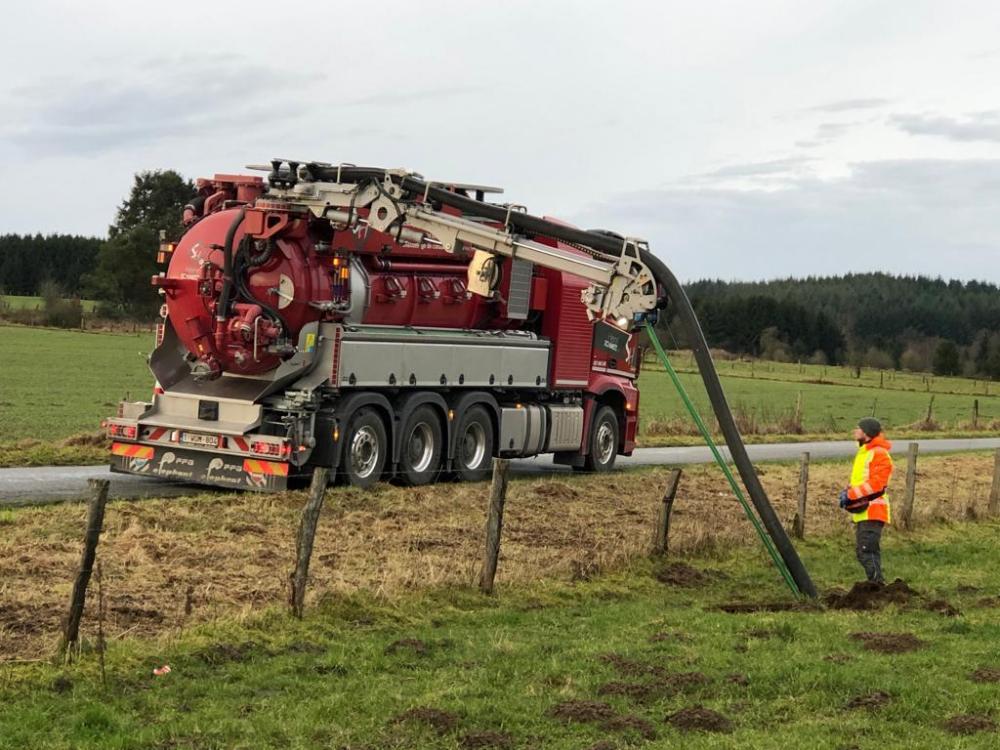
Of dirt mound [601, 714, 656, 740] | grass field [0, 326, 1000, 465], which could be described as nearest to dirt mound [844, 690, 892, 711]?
dirt mound [601, 714, 656, 740]

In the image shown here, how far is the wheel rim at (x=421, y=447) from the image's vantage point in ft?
67.3

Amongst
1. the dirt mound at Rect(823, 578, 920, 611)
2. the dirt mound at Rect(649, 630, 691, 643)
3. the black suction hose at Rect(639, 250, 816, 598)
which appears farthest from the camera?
the black suction hose at Rect(639, 250, 816, 598)

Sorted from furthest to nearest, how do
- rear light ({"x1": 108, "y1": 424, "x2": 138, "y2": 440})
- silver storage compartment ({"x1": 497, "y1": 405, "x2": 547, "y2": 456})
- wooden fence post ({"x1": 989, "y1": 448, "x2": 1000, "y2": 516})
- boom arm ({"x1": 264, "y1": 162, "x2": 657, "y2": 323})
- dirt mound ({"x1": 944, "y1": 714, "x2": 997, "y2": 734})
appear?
silver storage compartment ({"x1": 497, "y1": 405, "x2": 547, "y2": 456})
wooden fence post ({"x1": 989, "y1": 448, "x2": 1000, "y2": 516})
rear light ({"x1": 108, "y1": 424, "x2": 138, "y2": 440})
boom arm ({"x1": 264, "y1": 162, "x2": 657, "y2": 323})
dirt mound ({"x1": 944, "y1": 714, "x2": 997, "y2": 734})

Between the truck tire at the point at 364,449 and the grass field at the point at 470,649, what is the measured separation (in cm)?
230

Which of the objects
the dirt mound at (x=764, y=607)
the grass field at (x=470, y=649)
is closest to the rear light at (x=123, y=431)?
the grass field at (x=470, y=649)

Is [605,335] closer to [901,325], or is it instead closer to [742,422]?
[742,422]

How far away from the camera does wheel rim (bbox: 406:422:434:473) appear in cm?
2051

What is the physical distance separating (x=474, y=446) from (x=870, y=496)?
340 inches

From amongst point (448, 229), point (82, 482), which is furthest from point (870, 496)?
point (82, 482)

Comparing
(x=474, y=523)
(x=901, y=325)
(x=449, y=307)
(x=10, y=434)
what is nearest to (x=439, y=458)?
(x=449, y=307)

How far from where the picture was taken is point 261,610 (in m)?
10.9

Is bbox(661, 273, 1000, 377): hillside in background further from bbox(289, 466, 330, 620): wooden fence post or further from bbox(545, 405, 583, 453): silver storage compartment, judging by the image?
bbox(289, 466, 330, 620): wooden fence post

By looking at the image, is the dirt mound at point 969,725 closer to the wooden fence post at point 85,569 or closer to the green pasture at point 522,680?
the green pasture at point 522,680

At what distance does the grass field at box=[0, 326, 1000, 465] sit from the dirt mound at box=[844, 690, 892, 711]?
14752 mm
